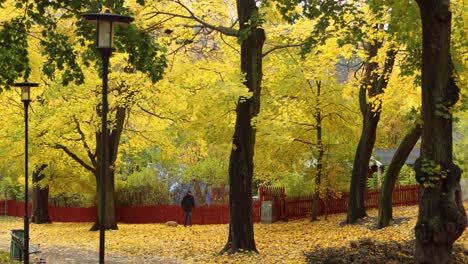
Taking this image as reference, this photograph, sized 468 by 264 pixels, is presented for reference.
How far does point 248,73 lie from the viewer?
59.0 ft

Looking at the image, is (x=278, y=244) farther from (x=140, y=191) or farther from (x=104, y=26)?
(x=140, y=191)

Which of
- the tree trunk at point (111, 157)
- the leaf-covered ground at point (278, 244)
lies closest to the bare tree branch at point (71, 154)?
the tree trunk at point (111, 157)

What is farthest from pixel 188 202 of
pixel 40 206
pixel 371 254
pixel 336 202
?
pixel 371 254

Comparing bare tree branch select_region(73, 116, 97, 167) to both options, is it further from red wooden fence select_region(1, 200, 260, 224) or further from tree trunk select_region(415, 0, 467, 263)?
tree trunk select_region(415, 0, 467, 263)

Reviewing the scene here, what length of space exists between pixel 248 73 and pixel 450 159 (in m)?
7.84

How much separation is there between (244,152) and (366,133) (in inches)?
327

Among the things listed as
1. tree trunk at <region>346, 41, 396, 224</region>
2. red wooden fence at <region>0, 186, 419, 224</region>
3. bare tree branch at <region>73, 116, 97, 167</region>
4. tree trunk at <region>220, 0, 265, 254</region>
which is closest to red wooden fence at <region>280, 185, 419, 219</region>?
red wooden fence at <region>0, 186, 419, 224</region>

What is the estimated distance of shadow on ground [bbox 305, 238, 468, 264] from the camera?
13250 mm

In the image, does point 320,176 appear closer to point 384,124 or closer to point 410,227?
point 410,227

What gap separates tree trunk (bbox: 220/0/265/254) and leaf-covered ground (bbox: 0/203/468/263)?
26.3 inches

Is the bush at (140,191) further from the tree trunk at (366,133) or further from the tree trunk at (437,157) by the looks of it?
the tree trunk at (437,157)

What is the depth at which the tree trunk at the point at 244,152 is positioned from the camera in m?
17.9

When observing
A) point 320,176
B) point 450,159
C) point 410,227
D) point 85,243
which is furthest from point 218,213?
point 450,159

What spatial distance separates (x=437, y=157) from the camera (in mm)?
10969
